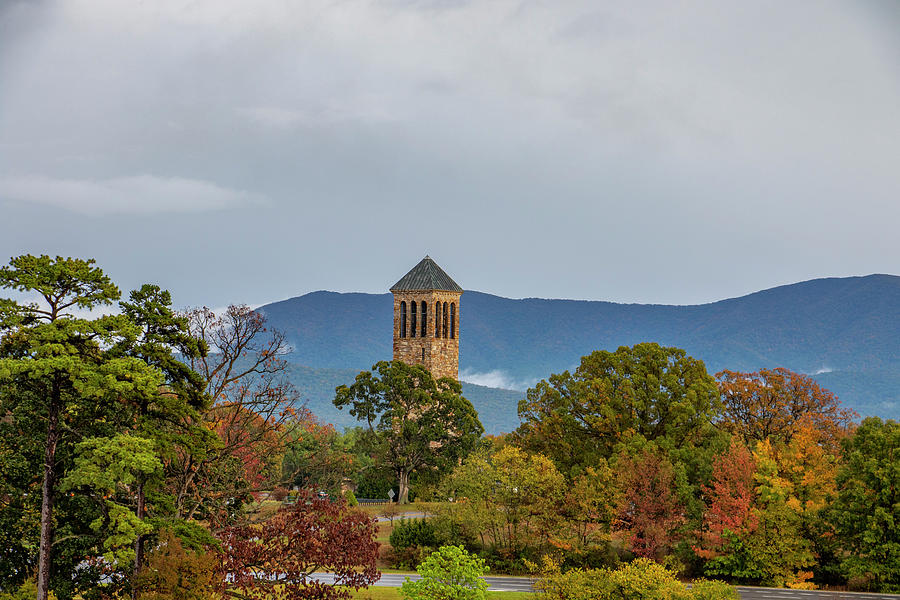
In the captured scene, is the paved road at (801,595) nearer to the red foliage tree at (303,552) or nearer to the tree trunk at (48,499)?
the red foliage tree at (303,552)

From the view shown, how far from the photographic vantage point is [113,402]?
106 ft

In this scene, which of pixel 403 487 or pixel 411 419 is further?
pixel 411 419

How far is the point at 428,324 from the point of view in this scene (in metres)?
106

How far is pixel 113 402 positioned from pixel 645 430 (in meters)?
39.1

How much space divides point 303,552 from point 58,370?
954cm

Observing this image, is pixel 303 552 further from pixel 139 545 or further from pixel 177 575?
pixel 139 545

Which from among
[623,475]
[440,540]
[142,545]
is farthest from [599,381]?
[142,545]

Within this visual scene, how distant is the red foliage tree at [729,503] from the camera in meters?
53.5

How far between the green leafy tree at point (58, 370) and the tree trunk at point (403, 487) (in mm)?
52873

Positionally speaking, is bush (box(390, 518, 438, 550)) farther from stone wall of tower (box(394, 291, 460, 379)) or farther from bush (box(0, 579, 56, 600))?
stone wall of tower (box(394, 291, 460, 379))

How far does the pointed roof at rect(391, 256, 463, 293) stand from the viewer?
106188 mm

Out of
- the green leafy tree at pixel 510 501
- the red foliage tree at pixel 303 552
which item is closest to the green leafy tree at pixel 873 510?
the green leafy tree at pixel 510 501

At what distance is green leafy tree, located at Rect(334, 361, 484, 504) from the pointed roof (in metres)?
19.1

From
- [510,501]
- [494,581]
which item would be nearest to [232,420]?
[494,581]
